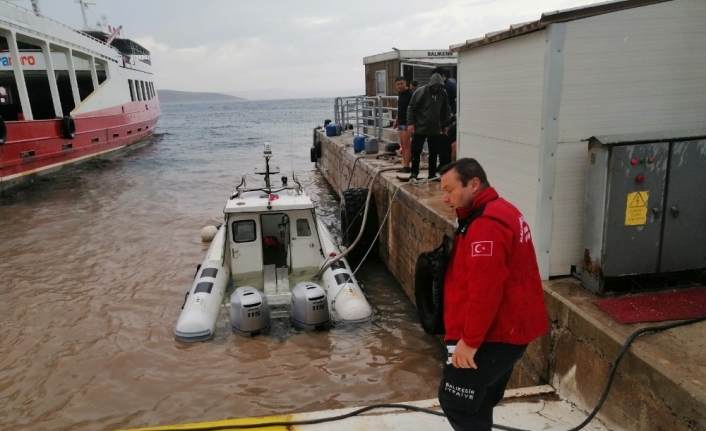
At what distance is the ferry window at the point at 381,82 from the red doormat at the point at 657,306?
44.8ft

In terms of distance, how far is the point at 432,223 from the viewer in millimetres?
6113

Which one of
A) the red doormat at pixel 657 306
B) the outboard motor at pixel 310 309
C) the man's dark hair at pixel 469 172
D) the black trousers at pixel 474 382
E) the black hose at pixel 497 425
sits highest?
the man's dark hair at pixel 469 172

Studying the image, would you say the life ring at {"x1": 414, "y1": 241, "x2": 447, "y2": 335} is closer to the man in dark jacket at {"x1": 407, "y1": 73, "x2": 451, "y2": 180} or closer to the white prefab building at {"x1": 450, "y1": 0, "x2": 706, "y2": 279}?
the white prefab building at {"x1": 450, "y1": 0, "x2": 706, "y2": 279}

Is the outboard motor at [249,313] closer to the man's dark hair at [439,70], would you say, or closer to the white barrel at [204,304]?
the white barrel at [204,304]

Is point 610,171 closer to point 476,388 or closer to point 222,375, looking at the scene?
point 476,388

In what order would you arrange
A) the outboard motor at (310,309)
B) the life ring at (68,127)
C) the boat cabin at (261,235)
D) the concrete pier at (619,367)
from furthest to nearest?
the life ring at (68,127) → the boat cabin at (261,235) → the outboard motor at (310,309) → the concrete pier at (619,367)

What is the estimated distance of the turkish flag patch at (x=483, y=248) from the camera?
2.25 metres

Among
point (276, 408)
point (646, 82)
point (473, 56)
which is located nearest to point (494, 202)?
point (646, 82)

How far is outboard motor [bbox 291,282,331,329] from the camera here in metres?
6.33

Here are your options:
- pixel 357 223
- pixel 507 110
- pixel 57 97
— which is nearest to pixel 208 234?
pixel 357 223

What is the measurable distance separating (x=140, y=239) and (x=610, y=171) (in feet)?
34.5

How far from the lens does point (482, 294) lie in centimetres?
225

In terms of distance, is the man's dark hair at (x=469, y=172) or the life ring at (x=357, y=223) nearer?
the man's dark hair at (x=469, y=172)

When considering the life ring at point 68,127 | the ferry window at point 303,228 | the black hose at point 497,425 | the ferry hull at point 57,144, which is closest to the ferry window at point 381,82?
the ferry window at point 303,228
